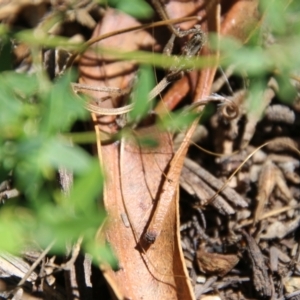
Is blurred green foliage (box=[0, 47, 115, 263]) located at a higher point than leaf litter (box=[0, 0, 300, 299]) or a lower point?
higher

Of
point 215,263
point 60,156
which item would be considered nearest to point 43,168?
point 60,156

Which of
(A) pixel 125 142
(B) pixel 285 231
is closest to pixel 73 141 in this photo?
(A) pixel 125 142

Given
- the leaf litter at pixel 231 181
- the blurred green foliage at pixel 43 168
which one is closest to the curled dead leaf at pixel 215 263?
the leaf litter at pixel 231 181

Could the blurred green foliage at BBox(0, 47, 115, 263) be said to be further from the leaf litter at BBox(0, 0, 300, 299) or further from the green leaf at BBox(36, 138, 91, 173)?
the leaf litter at BBox(0, 0, 300, 299)

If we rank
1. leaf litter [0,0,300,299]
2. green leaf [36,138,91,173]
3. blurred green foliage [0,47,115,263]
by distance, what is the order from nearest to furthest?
1. blurred green foliage [0,47,115,263]
2. green leaf [36,138,91,173]
3. leaf litter [0,0,300,299]

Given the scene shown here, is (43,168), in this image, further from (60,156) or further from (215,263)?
(215,263)

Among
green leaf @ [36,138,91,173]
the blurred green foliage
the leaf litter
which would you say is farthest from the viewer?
the leaf litter

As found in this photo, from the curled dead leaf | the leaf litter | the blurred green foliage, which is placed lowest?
the curled dead leaf

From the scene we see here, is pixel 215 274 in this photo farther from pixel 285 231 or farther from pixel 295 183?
pixel 295 183

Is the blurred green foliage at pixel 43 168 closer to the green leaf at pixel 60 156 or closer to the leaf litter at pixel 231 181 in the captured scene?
the green leaf at pixel 60 156

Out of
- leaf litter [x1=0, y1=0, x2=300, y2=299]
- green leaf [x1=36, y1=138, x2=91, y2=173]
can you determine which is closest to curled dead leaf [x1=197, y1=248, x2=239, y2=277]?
leaf litter [x1=0, y1=0, x2=300, y2=299]

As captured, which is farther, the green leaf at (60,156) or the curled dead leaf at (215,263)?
the curled dead leaf at (215,263)

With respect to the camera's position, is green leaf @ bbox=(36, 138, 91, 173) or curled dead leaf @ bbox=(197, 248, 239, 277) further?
curled dead leaf @ bbox=(197, 248, 239, 277)
